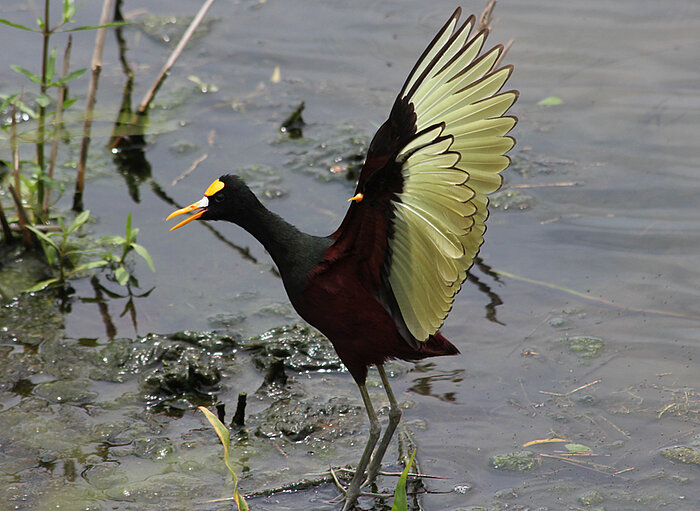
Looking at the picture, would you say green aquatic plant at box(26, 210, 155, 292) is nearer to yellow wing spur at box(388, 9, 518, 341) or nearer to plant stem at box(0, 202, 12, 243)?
plant stem at box(0, 202, 12, 243)

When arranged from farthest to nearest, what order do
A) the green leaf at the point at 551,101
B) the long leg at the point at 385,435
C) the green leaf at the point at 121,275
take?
the green leaf at the point at 551,101
the green leaf at the point at 121,275
the long leg at the point at 385,435

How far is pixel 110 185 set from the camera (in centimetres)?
646

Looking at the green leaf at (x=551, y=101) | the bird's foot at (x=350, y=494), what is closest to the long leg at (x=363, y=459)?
the bird's foot at (x=350, y=494)

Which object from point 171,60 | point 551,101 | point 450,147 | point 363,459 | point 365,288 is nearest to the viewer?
point 450,147

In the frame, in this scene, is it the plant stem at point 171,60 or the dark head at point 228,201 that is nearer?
the dark head at point 228,201

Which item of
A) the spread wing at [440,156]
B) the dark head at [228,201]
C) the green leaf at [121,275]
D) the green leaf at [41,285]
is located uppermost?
the spread wing at [440,156]

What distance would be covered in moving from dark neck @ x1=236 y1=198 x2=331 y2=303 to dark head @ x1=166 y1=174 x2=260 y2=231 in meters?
0.02

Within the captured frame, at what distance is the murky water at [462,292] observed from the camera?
4125mm

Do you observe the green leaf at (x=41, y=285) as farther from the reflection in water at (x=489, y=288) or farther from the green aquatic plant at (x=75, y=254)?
the reflection in water at (x=489, y=288)

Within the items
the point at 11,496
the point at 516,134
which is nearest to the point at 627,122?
the point at 516,134

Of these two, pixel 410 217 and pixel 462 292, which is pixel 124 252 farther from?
pixel 410 217

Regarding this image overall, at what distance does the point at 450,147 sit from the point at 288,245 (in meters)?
0.90

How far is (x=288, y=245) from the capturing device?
3783 millimetres

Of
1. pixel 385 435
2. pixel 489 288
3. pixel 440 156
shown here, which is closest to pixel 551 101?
pixel 489 288
